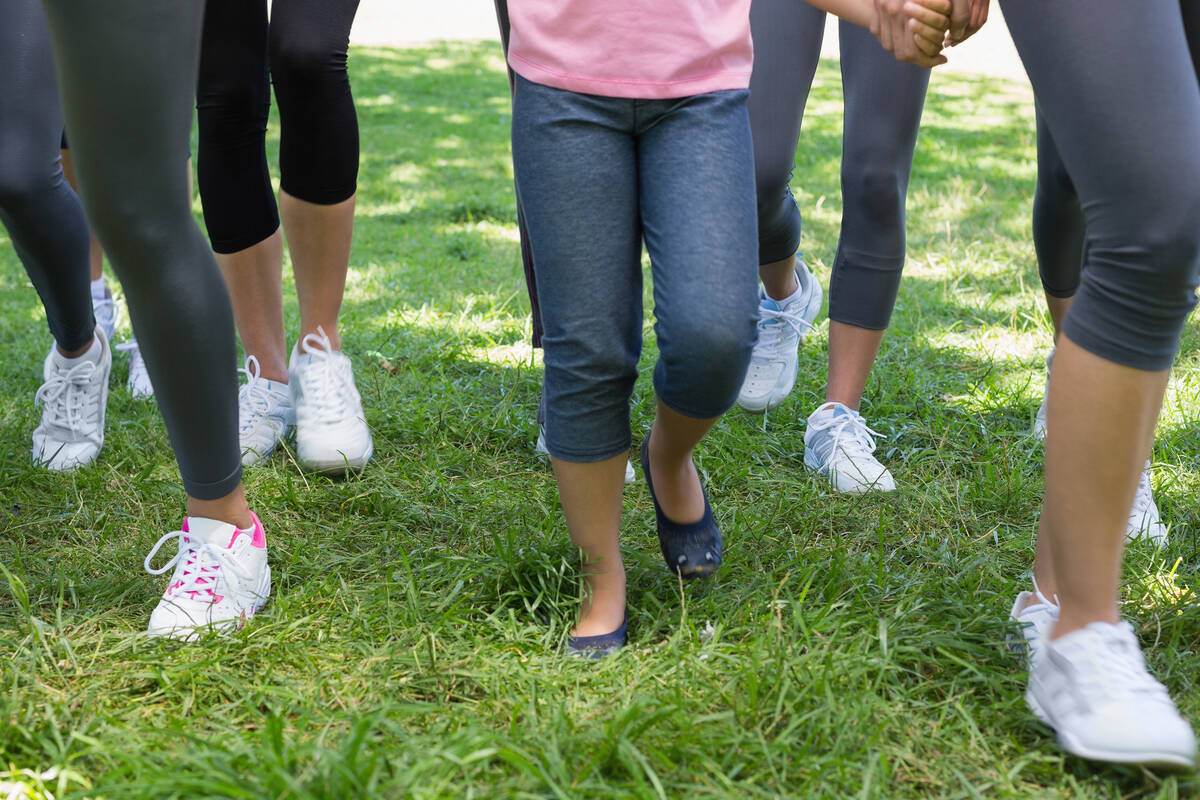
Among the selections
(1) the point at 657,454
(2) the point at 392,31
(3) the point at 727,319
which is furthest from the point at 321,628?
(2) the point at 392,31

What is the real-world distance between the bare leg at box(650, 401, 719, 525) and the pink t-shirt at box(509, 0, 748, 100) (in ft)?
1.85

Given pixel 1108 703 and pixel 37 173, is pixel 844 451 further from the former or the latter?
pixel 37 173

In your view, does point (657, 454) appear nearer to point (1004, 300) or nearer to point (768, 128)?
point (768, 128)

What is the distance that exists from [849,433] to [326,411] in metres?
1.28

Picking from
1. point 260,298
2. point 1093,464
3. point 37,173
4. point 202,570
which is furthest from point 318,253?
point 1093,464

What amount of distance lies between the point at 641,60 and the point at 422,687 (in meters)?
A: 1.06

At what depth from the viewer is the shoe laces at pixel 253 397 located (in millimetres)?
2819

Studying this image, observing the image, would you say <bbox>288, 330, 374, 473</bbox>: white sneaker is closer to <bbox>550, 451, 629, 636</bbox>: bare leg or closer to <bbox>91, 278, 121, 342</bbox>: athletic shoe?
<bbox>550, 451, 629, 636</bbox>: bare leg

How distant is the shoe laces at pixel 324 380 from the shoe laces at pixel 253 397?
0.19 metres

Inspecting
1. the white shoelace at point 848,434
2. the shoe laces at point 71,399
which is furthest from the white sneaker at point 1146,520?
the shoe laces at point 71,399

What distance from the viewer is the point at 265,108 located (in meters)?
2.76

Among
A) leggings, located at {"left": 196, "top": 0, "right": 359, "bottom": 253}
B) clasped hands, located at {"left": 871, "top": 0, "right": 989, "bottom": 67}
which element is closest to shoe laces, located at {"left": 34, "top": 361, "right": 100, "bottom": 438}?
leggings, located at {"left": 196, "top": 0, "right": 359, "bottom": 253}

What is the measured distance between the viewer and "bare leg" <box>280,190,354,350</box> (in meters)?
2.72

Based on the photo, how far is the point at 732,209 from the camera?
5.93 ft
